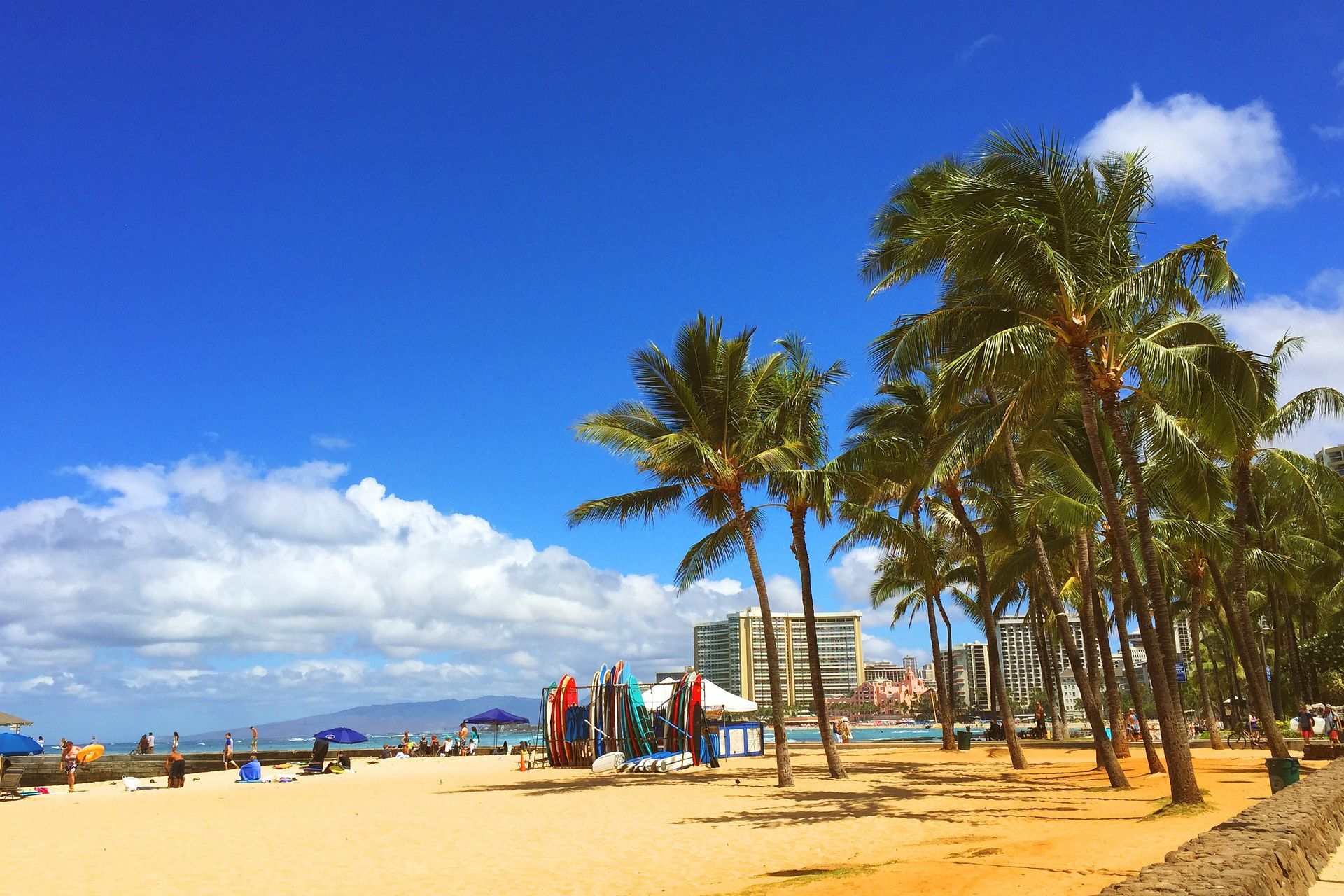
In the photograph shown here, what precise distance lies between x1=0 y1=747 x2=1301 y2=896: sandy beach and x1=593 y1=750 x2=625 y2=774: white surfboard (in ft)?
10.00

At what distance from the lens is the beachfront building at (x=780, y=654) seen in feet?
477

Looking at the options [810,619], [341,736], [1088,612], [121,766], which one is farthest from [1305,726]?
[121,766]

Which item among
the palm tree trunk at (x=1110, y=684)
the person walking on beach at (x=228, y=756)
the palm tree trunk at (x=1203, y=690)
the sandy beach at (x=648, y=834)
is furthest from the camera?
the person walking on beach at (x=228, y=756)

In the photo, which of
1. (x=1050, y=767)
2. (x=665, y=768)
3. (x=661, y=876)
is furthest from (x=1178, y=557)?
(x=661, y=876)

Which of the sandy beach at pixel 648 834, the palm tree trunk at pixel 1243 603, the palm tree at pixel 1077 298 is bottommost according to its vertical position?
the sandy beach at pixel 648 834

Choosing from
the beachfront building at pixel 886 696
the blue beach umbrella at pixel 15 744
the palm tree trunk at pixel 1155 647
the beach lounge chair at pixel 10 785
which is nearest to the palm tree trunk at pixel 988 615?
the palm tree trunk at pixel 1155 647

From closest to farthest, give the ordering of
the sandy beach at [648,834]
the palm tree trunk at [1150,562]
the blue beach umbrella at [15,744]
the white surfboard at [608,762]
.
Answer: the sandy beach at [648,834] < the palm tree trunk at [1150,562] < the blue beach umbrella at [15,744] < the white surfboard at [608,762]

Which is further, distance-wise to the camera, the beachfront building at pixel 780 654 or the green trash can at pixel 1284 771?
the beachfront building at pixel 780 654

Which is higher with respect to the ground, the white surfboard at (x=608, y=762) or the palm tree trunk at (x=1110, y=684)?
the palm tree trunk at (x=1110, y=684)

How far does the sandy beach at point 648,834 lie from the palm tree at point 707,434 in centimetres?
406

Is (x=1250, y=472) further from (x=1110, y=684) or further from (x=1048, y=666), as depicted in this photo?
(x=1048, y=666)

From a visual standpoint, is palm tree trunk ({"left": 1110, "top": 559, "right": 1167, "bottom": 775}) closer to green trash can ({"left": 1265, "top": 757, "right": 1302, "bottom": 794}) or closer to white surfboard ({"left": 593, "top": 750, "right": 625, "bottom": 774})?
green trash can ({"left": 1265, "top": 757, "right": 1302, "bottom": 794})

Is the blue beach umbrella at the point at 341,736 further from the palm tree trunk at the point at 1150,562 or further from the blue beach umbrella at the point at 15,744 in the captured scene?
the palm tree trunk at the point at 1150,562

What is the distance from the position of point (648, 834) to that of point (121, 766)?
24101mm
